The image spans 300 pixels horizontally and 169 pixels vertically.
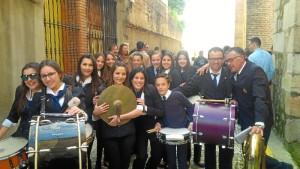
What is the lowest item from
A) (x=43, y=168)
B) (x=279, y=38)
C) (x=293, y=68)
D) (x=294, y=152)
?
(x=294, y=152)

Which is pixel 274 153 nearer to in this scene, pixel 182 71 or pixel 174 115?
pixel 182 71

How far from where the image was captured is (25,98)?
11.7 feet

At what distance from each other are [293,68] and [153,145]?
101 inches

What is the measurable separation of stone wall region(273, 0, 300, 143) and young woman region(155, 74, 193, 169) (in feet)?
6.63

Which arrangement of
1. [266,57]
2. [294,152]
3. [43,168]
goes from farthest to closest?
[266,57] < [294,152] < [43,168]

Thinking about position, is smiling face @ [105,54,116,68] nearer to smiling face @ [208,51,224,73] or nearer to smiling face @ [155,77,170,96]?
smiling face @ [155,77,170,96]

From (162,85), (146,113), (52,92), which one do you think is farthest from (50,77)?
(162,85)

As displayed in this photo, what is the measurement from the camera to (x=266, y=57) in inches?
275

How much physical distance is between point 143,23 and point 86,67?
35.9ft

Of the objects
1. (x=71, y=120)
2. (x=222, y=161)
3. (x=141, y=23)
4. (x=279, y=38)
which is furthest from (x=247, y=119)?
(x=141, y=23)

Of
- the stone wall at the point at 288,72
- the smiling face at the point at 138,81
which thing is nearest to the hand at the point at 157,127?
the smiling face at the point at 138,81

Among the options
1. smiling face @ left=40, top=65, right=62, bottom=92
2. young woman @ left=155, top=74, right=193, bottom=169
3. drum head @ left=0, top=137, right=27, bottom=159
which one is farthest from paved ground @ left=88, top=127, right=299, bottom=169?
smiling face @ left=40, top=65, right=62, bottom=92

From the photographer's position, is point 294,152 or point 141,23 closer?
point 294,152

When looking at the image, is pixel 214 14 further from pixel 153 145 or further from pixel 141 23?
A: pixel 153 145
